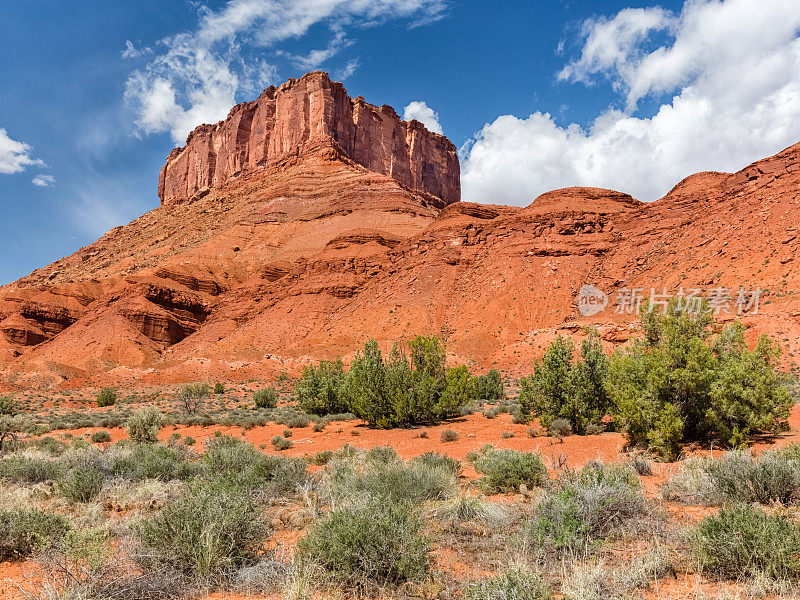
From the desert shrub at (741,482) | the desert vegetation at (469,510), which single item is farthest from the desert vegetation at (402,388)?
the desert shrub at (741,482)

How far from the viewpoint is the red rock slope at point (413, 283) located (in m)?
34.0

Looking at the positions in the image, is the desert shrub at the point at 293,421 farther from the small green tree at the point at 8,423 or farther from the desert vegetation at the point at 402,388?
the small green tree at the point at 8,423

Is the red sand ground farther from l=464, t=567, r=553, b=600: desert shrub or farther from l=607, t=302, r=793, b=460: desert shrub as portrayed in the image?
l=464, t=567, r=553, b=600: desert shrub

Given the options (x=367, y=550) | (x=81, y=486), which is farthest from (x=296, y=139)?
(x=367, y=550)

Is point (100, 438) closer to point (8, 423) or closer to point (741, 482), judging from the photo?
point (8, 423)

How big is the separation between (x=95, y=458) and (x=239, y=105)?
95.6m

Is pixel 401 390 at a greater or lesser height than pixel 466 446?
greater

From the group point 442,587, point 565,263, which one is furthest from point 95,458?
point 565,263

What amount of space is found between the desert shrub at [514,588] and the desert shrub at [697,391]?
6028 mm

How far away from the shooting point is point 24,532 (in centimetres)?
449

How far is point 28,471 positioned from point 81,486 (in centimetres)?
183

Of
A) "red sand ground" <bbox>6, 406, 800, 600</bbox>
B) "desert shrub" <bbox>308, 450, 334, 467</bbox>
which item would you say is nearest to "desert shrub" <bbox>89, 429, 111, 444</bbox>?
"red sand ground" <bbox>6, 406, 800, 600</bbox>

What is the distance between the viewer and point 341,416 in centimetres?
1773

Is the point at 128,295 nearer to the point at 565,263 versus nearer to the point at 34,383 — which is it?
the point at 34,383
